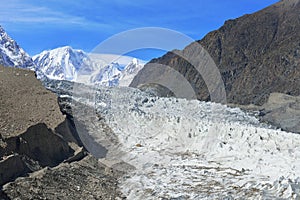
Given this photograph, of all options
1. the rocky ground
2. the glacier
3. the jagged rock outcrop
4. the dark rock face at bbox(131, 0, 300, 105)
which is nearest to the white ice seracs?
the glacier

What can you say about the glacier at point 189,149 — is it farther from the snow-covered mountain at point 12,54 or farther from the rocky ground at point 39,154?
the snow-covered mountain at point 12,54

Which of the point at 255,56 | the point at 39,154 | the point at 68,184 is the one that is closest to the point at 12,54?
the point at 255,56

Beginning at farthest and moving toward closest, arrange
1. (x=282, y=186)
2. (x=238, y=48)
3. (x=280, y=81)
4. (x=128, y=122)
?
(x=238, y=48), (x=280, y=81), (x=128, y=122), (x=282, y=186)

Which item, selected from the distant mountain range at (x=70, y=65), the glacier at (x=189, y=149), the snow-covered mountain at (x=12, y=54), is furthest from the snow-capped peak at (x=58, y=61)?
the glacier at (x=189, y=149)

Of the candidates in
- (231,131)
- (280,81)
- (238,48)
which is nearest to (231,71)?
(238,48)

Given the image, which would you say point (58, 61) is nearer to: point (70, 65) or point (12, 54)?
point (70, 65)

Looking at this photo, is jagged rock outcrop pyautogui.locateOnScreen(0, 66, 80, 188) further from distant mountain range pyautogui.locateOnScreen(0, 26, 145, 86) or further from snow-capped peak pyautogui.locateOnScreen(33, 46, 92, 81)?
snow-capped peak pyautogui.locateOnScreen(33, 46, 92, 81)

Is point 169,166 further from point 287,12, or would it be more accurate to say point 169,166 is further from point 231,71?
point 287,12
